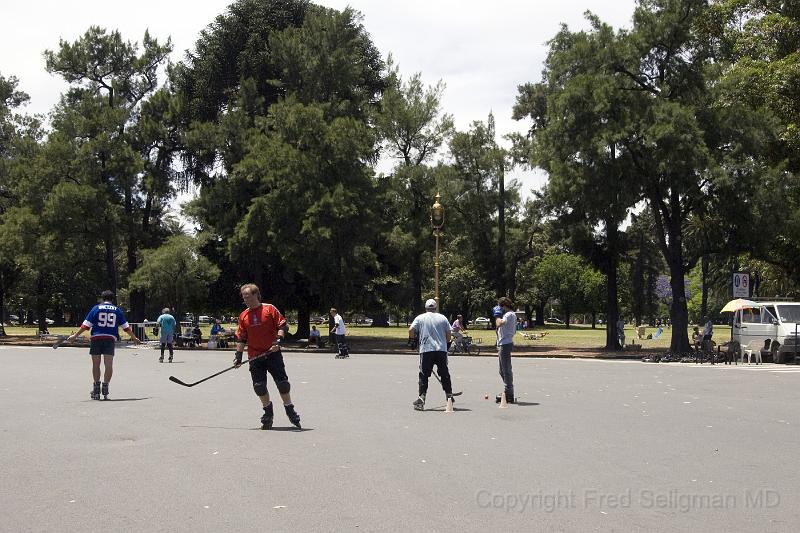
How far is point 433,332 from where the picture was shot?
46.2 feet

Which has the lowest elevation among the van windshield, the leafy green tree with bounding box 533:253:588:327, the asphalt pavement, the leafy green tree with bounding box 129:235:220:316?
the asphalt pavement

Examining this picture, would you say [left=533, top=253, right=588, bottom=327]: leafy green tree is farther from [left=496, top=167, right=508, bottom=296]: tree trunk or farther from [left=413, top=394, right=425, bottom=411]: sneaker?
[left=413, top=394, right=425, bottom=411]: sneaker

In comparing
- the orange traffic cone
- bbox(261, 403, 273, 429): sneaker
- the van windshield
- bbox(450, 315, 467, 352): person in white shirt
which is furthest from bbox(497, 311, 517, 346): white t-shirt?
bbox(450, 315, 467, 352): person in white shirt

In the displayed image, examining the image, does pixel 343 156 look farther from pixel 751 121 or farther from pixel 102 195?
pixel 751 121

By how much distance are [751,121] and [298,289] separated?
86.6 ft

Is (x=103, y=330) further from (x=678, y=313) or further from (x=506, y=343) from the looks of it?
(x=678, y=313)

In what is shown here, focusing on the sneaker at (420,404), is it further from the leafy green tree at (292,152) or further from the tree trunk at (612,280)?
the tree trunk at (612,280)

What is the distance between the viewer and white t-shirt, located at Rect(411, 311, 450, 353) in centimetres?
1404

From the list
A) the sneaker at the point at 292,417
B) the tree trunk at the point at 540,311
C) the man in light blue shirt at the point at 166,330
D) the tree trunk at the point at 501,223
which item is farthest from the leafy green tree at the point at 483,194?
the tree trunk at the point at 540,311

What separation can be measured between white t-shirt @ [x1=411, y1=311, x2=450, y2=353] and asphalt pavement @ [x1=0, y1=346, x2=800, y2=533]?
1.01m

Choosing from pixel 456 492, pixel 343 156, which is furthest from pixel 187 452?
pixel 343 156

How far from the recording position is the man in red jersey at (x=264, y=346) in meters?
11.5

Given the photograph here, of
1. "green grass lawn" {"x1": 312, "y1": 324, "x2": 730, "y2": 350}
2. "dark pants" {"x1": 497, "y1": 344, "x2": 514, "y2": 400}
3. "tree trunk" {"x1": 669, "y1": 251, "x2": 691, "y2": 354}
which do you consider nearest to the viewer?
"dark pants" {"x1": 497, "y1": 344, "x2": 514, "y2": 400}

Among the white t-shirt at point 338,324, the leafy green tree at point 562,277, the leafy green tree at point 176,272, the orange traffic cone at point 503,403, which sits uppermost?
the leafy green tree at point 562,277
